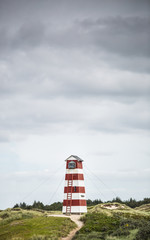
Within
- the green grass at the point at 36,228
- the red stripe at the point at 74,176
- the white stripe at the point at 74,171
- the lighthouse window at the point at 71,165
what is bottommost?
the green grass at the point at 36,228

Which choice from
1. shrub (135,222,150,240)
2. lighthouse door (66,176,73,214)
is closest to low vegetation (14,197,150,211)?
lighthouse door (66,176,73,214)

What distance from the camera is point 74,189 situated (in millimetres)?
44562

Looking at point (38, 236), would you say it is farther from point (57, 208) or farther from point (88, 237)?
point (57, 208)

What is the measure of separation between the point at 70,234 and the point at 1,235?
7.75 meters

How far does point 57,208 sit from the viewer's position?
59938mm

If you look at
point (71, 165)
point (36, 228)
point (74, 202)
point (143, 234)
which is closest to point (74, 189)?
point (74, 202)

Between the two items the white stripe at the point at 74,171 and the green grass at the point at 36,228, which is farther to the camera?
the white stripe at the point at 74,171

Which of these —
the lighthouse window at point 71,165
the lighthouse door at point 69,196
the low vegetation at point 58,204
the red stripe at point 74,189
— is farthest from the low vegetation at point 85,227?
the low vegetation at point 58,204

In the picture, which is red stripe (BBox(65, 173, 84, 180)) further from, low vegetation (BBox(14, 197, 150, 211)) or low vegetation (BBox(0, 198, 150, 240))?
low vegetation (BBox(14, 197, 150, 211))

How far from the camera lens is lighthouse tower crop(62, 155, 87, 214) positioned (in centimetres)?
4412

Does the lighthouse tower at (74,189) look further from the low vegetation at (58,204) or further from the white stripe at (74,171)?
the low vegetation at (58,204)

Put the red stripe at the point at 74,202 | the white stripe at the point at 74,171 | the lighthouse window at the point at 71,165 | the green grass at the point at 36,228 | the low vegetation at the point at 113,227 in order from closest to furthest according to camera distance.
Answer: the low vegetation at the point at 113,227 < the green grass at the point at 36,228 < the red stripe at the point at 74,202 < the white stripe at the point at 74,171 < the lighthouse window at the point at 71,165

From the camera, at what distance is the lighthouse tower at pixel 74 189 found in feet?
145

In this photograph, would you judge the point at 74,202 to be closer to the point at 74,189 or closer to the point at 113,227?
the point at 74,189
